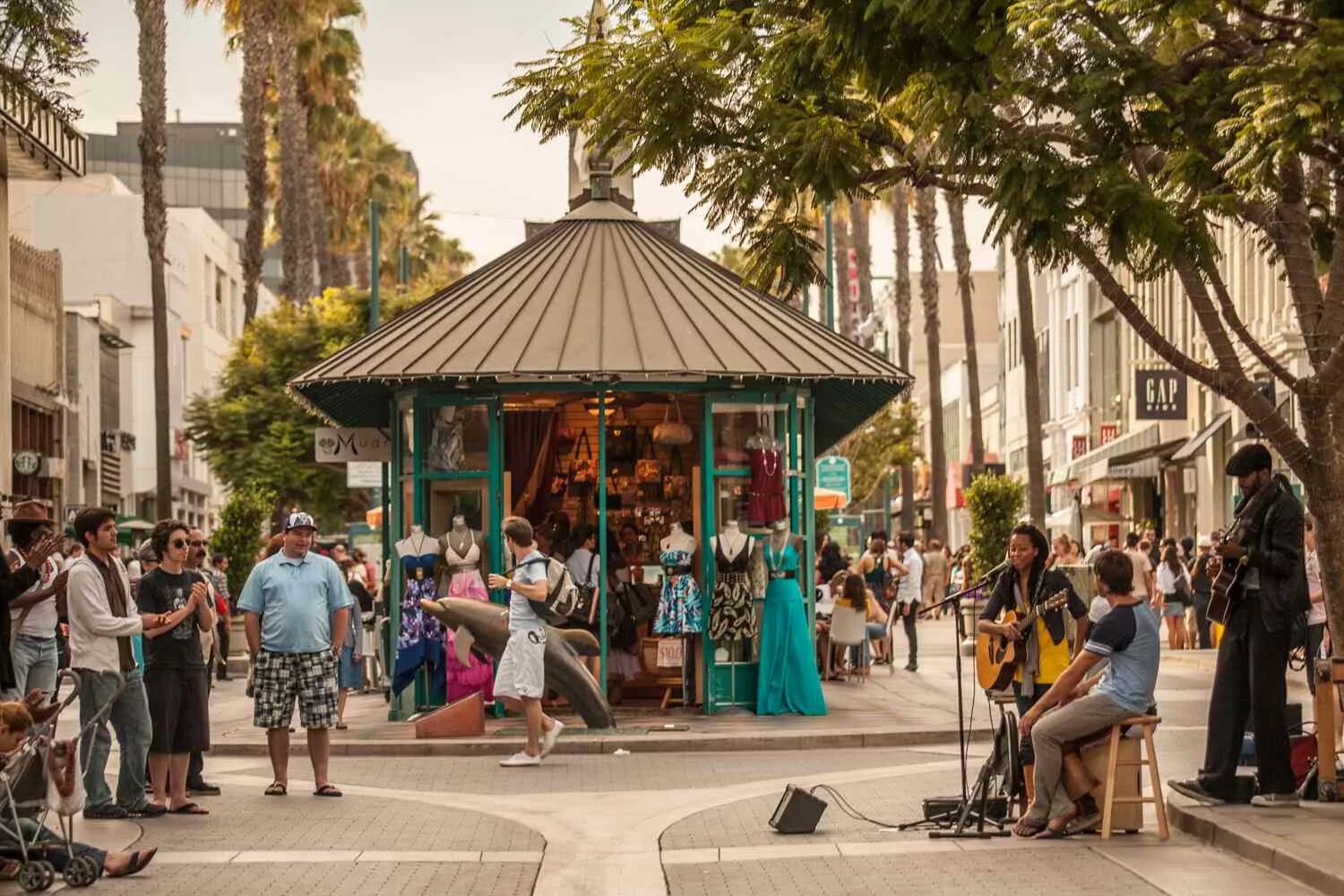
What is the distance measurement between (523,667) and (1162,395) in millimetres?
28382

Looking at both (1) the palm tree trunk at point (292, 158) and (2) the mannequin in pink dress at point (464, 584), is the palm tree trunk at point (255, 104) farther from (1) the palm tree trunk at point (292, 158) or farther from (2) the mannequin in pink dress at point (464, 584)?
(2) the mannequin in pink dress at point (464, 584)

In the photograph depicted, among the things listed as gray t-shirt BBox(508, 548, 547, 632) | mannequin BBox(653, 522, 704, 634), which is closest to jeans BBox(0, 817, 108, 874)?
gray t-shirt BBox(508, 548, 547, 632)

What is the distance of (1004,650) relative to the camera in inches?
521

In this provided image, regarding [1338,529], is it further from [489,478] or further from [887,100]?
[489,478]

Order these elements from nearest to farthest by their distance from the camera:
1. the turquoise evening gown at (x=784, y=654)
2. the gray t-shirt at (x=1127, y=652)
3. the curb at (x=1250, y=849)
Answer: the curb at (x=1250, y=849) < the gray t-shirt at (x=1127, y=652) < the turquoise evening gown at (x=784, y=654)

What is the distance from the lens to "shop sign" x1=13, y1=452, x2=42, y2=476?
41.9 m

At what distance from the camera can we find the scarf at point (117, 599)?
1370 cm

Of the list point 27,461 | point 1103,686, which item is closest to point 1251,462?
point 1103,686

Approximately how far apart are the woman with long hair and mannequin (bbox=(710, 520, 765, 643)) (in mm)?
14450

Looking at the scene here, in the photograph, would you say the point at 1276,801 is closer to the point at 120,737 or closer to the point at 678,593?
the point at 120,737

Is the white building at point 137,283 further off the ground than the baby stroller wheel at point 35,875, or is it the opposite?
the white building at point 137,283

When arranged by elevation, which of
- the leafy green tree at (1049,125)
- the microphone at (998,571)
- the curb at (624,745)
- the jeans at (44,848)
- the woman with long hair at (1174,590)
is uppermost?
the leafy green tree at (1049,125)

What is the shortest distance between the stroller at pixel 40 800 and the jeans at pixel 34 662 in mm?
4574

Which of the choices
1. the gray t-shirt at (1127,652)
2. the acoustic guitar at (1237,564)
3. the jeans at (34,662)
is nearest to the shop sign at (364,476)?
the jeans at (34,662)
